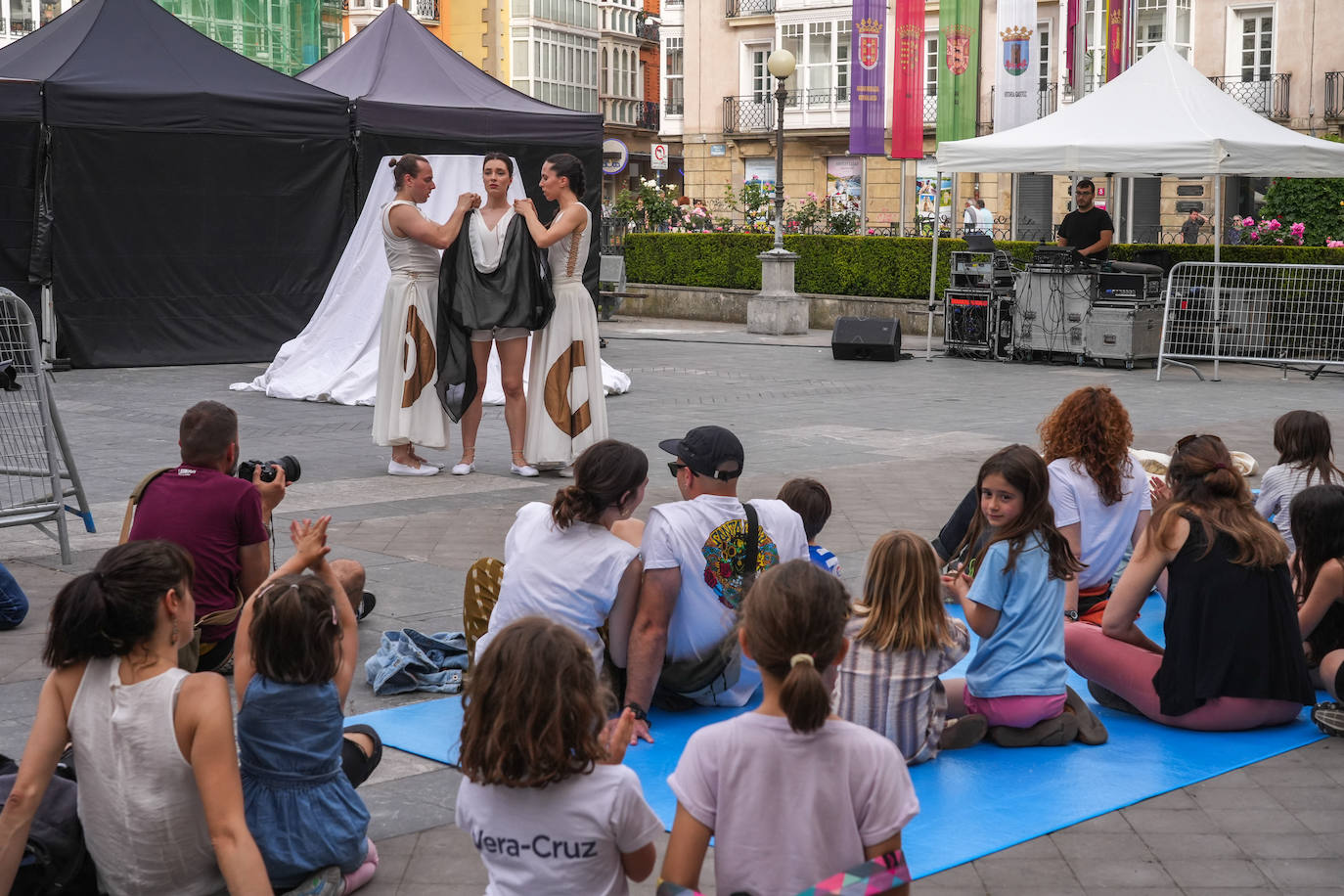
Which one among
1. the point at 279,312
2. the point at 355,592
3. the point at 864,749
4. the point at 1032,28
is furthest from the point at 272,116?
the point at 864,749

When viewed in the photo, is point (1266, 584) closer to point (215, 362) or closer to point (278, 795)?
point (278, 795)

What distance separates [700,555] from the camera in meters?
4.59

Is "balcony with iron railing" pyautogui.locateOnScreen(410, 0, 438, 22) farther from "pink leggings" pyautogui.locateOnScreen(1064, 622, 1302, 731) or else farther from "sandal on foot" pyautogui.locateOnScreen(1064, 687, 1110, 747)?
"sandal on foot" pyautogui.locateOnScreen(1064, 687, 1110, 747)

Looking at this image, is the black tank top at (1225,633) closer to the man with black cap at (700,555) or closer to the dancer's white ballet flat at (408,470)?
the man with black cap at (700,555)

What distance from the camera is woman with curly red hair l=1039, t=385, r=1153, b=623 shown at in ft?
18.1

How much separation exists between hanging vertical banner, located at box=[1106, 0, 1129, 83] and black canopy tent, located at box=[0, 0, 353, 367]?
37.7 feet

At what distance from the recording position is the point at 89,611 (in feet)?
10.3

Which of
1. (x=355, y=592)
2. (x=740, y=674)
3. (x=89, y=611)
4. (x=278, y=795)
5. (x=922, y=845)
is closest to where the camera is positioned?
Result: (x=89, y=611)

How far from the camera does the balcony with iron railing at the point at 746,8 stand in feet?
152

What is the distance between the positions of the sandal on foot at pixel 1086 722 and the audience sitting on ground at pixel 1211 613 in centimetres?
22

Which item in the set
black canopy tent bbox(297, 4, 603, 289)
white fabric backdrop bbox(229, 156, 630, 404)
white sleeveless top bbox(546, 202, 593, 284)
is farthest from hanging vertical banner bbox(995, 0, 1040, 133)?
white sleeveless top bbox(546, 202, 593, 284)

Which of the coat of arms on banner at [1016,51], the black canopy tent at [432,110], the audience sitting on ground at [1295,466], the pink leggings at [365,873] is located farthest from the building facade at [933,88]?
the pink leggings at [365,873]

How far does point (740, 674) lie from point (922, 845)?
1125mm

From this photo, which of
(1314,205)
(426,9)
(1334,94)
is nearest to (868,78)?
(1314,205)
